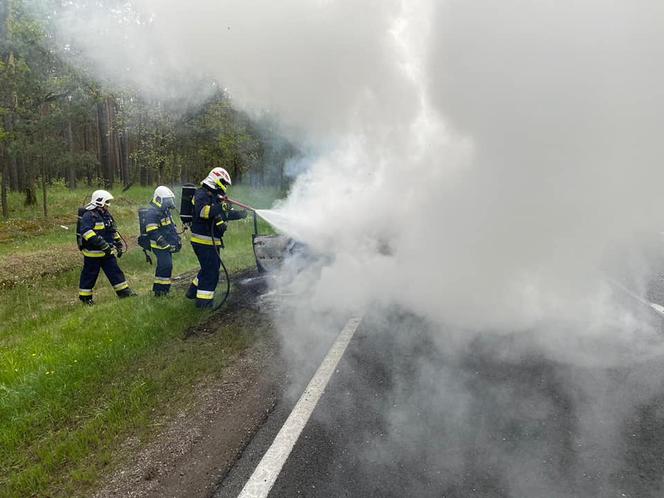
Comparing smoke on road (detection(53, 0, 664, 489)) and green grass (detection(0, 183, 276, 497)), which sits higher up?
smoke on road (detection(53, 0, 664, 489))

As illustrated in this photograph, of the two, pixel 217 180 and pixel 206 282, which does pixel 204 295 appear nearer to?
pixel 206 282

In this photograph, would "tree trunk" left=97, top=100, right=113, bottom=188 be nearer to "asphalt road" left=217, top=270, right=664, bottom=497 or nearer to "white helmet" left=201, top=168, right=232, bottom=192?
"white helmet" left=201, top=168, right=232, bottom=192

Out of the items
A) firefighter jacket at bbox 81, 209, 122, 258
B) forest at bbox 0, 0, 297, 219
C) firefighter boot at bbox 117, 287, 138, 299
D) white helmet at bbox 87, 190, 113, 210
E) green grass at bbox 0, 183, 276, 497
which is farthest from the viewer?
forest at bbox 0, 0, 297, 219

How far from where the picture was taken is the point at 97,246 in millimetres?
6527

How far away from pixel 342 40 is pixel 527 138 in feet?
8.96

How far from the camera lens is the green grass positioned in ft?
9.57

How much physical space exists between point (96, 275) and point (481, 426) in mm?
5816

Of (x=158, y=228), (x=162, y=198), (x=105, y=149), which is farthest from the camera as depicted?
(x=105, y=149)

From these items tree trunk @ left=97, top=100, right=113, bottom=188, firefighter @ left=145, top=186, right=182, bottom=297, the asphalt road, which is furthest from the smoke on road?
tree trunk @ left=97, top=100, right=113, bottom=188

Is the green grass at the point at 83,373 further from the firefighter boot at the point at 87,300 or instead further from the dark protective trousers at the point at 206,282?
the dark protective trousers at the point at 206,282

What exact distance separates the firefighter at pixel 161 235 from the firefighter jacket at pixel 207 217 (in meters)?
0.83

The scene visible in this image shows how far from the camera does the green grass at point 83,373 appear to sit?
2916 mm

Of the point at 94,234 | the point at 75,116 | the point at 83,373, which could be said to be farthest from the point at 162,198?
the point at 75,116

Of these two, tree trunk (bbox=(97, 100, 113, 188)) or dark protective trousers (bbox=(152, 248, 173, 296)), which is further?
tree trunk (bbox=(97, 100, 113, 188))
